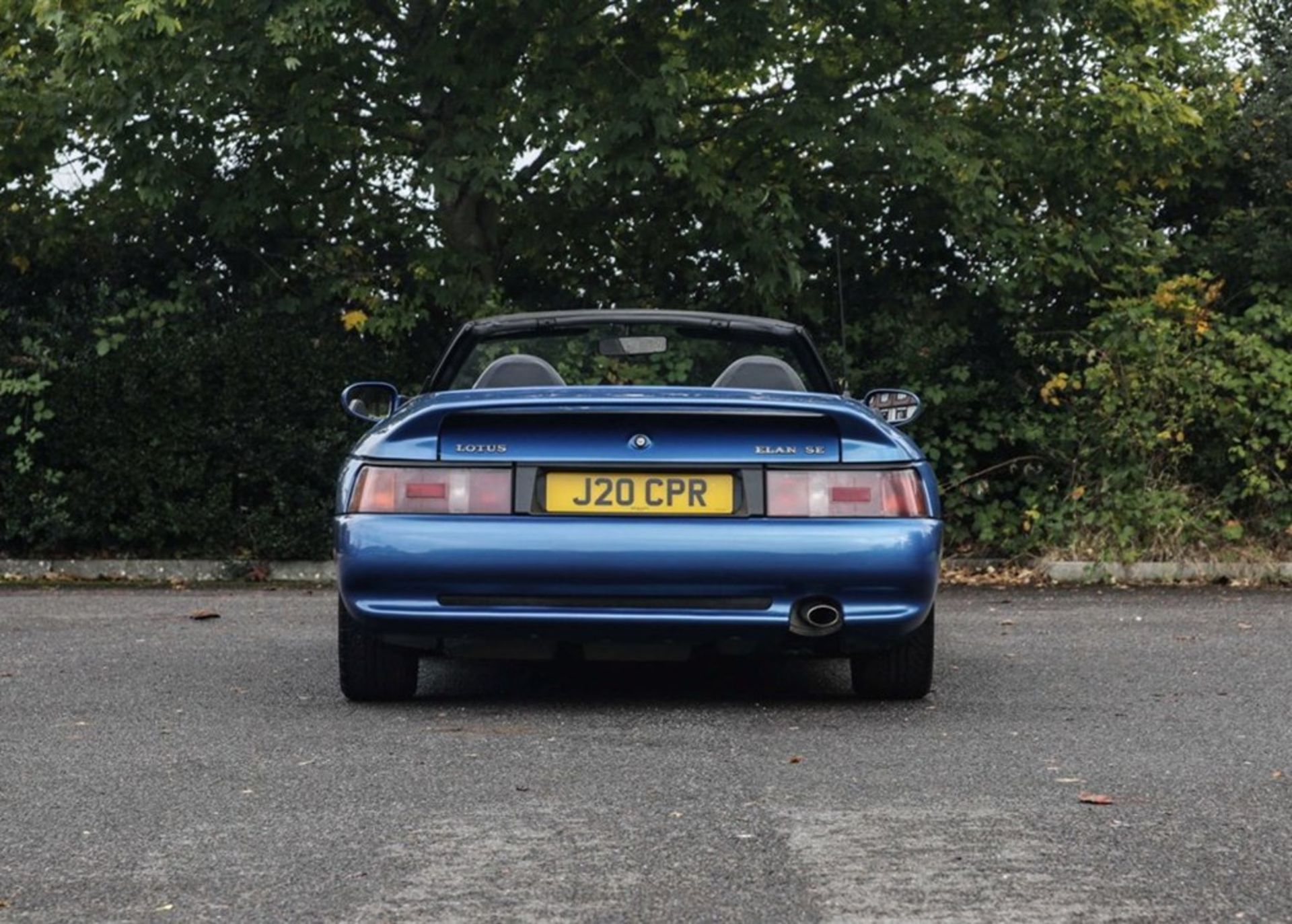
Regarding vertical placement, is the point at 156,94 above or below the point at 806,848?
above

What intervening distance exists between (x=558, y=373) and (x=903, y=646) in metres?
1.62

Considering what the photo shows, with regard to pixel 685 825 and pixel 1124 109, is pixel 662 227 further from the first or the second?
pixel 685 825

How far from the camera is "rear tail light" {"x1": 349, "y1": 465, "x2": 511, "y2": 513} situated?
657 cm

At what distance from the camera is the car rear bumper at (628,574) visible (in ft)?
21.3

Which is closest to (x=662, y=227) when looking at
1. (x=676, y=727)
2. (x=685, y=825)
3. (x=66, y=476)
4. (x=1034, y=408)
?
(x=1034, y=408)

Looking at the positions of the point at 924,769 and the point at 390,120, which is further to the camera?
the point at 390,120

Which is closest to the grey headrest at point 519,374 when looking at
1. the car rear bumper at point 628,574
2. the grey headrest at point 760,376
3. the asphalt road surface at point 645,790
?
the grey headrest at point 760,376

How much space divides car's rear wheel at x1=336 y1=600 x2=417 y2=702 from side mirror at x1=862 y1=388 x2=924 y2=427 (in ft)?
6.51

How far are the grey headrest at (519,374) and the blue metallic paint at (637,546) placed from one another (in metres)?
0.75

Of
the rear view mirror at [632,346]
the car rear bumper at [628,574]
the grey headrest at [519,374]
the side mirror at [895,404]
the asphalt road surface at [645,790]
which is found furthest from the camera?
the side mirror at [895,404]

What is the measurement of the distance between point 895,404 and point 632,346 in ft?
3.41

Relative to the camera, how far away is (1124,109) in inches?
542

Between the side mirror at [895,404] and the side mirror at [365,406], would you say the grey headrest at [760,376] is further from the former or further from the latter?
the side mirror at [365,406]

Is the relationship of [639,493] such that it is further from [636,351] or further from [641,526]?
[636,351]
